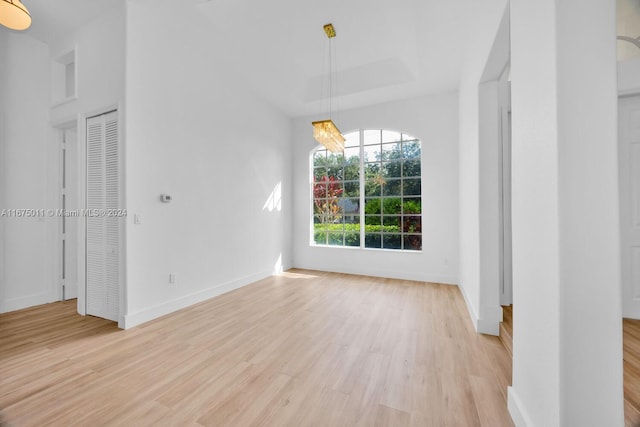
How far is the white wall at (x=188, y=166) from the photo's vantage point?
10.0 feet

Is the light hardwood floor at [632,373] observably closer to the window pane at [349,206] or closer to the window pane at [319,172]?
the window pane at [349,206]

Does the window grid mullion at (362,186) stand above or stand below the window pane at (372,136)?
below

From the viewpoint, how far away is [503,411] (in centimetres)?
165

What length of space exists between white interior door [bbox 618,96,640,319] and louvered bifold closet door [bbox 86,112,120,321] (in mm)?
5548

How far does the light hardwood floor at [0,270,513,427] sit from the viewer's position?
1645mm

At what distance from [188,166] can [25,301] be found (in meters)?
2.74

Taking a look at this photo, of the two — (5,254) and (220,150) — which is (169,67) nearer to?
(220,150)

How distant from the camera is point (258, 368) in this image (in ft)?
7.00

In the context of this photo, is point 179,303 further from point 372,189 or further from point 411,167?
point 411,167

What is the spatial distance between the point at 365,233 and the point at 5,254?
5282 millimetres

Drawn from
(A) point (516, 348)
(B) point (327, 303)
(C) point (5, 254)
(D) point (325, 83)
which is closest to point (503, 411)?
Result: (A) point (516, 348)

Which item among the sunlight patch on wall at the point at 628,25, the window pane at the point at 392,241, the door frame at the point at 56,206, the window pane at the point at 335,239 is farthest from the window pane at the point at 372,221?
the door frame at the point at 56,206

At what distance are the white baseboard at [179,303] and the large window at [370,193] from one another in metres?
2.02

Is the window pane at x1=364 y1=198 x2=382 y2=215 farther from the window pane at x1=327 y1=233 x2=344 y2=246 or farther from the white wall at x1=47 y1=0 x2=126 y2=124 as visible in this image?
the white wall at x1=47 y1=0 x2=126 y2=124
